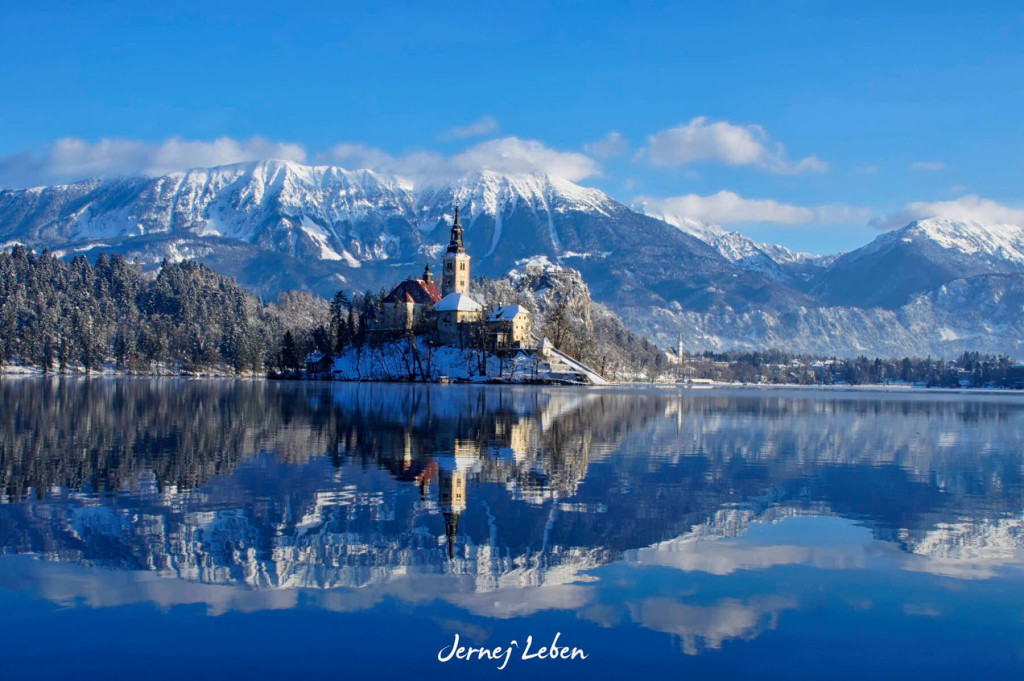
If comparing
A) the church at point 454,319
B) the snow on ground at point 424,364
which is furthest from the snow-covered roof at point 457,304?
the snow on ground at point 424,364

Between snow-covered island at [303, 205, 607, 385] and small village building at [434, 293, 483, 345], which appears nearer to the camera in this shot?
snow-covered island at [303, 205, 607, 385]

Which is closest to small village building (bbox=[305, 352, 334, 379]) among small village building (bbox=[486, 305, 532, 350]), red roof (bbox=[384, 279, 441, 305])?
red roof (bbox=[384, 279, 441, 305])

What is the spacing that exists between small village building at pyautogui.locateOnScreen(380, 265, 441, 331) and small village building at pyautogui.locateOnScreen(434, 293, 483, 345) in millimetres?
6015

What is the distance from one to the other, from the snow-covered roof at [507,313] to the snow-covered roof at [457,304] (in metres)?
4.82

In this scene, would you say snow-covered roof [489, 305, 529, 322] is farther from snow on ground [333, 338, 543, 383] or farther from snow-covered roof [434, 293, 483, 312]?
snow on ground [333, 338, 543, 383]

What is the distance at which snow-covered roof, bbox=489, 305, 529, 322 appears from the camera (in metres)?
172

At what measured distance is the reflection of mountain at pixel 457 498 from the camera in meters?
20.3

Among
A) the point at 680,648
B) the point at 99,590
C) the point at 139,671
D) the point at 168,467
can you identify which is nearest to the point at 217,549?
the point at 99,590

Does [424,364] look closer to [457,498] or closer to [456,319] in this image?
[456,319]

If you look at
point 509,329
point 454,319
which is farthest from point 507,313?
→ point 454,319

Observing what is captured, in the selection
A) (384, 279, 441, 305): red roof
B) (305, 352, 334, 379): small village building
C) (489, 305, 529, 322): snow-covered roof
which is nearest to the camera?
(489, 305, 529, 322): snow-covered roof

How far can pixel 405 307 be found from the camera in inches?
7249

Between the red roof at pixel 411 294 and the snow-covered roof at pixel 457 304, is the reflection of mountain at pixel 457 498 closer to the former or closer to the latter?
the snow-covered roof at pixel 457 304

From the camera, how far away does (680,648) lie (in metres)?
15.4
